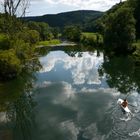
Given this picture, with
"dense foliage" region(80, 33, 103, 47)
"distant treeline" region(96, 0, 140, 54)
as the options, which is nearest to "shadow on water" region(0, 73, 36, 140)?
"distant treeline" region(96, 0, 140, 54)

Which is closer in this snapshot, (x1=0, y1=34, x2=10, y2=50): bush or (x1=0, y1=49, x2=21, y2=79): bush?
(x1=0, y1=49, x2=21, y2=79): bush

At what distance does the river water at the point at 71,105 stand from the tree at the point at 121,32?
21763mm

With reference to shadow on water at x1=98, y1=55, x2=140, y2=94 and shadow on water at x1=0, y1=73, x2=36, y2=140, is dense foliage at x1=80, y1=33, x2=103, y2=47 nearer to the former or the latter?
shadow on water at x1=98, y1=55, x2=140, y2=94

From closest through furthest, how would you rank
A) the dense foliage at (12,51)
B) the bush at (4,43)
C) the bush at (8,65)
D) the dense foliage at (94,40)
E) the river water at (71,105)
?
the river water at (71,105) < the bush at (8,65) < the dense foliage at (12,51) < the bush at (4,43) < the dense foliage at (94,40)

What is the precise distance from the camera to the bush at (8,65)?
199 feet

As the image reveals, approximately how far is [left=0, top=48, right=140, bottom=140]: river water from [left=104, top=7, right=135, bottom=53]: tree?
2176 centimetres

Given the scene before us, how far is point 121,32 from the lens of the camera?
318 feet

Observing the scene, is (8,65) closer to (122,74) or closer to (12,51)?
(12,51)

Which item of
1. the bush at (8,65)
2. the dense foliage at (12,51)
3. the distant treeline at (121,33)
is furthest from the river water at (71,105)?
the distant treeline at (121,33)

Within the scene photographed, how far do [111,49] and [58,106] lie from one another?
6205cm

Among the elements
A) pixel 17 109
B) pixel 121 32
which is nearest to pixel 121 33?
pixel 121 32

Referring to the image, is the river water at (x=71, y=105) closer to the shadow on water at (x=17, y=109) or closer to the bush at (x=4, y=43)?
the shadow on water at (x=17, y=109)

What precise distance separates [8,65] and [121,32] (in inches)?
1760

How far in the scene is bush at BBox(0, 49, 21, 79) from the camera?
2393 inches
